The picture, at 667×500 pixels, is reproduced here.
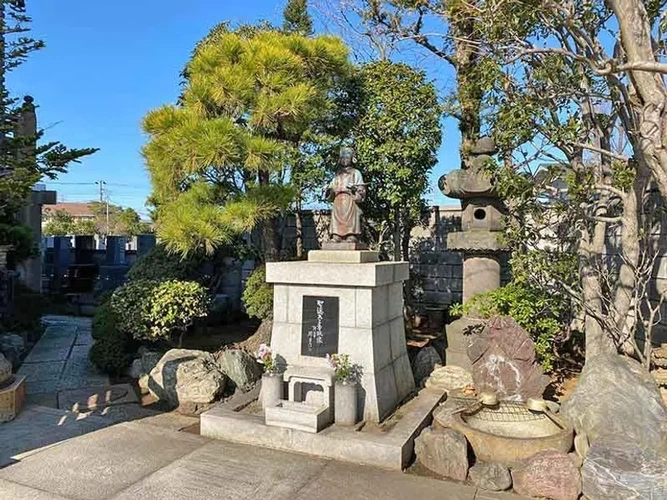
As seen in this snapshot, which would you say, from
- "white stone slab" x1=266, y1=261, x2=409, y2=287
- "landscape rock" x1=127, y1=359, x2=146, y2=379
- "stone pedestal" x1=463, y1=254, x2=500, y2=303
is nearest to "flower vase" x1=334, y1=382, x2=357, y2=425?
"white stone slab" x1=266, y1=261, x2=409, y2=287

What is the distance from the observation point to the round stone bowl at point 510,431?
12.5 feet

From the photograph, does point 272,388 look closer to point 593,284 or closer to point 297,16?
point 593,284

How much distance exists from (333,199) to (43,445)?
3618 millimetres

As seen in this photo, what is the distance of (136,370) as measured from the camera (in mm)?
6602

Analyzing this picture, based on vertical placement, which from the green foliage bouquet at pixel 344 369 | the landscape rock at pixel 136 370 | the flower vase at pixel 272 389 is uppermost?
the green foliage bouquet at pixel 344 369

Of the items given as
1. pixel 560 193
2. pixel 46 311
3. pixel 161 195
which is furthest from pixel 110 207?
pixel 560 193

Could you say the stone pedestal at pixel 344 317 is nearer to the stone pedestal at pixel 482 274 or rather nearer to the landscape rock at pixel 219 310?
the stone pedestal at pixel 482 274

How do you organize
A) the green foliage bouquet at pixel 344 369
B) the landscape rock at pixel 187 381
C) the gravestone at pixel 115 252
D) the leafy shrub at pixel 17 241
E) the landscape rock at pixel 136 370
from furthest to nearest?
the gravestone at pixel 115 252 < the leafy shrub at pixel 17 241 < the landscape rock at pixel 136 370 < the landscape rock at pixel 187 381 < the green foliage bouquet at pixel 344 369

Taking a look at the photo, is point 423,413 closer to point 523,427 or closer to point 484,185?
point 523,427

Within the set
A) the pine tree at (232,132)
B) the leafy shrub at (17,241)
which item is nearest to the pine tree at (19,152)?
the pine tree at (232,132)

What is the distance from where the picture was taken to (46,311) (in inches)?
469

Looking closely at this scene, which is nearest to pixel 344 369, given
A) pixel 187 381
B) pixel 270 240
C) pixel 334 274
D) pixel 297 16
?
pixel 334 274

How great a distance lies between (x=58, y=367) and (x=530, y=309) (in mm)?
6547

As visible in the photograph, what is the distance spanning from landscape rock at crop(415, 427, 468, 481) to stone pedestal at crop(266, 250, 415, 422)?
669mm
